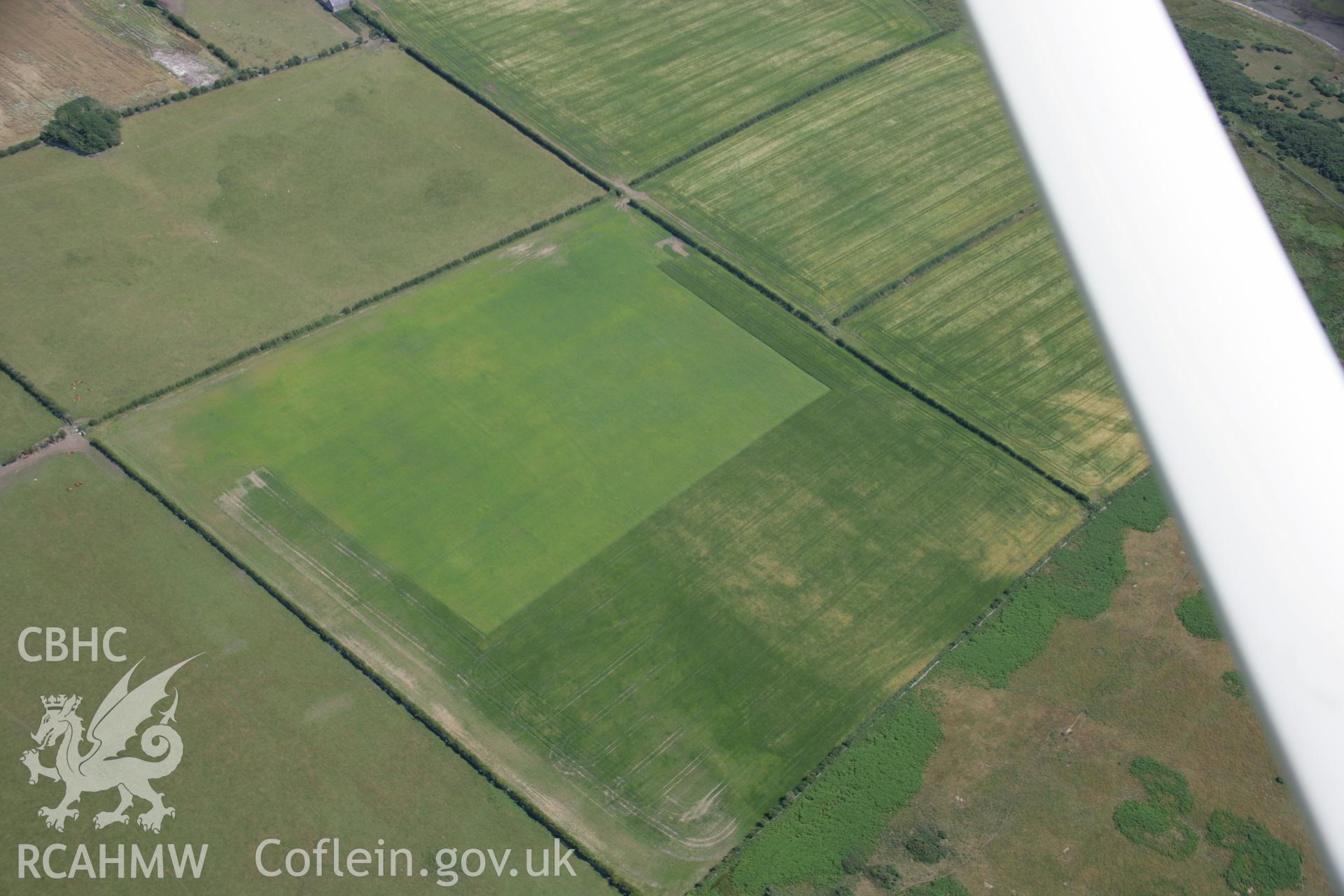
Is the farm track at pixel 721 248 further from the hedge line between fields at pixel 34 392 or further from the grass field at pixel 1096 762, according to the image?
the hedge line between fields at pixel 34 392

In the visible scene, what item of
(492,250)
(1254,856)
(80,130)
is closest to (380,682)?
(492,250)

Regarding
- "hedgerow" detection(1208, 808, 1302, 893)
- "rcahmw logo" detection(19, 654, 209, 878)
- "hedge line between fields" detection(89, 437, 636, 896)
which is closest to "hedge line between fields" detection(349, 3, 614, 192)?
"hedge line between fields" detection(89, 437, 636, 896)

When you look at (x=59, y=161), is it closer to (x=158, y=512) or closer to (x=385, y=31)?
(x=385, y=31)

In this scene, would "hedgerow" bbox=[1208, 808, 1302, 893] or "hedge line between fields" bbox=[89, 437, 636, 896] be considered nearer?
"hedgerow" bbox=[1208, 808, 1302, 893]

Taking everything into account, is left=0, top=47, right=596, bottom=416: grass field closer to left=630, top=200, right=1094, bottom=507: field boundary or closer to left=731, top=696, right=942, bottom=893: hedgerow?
left=630, top=200, right=1094, bottom=507: field boundary

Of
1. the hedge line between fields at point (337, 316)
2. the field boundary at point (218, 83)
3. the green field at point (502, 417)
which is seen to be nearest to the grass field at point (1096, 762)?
the green field at point (502, 417)
